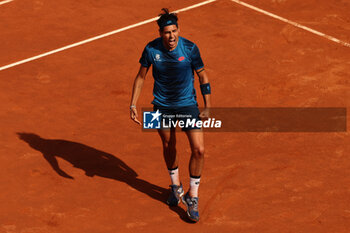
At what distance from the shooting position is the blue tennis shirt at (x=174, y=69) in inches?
384

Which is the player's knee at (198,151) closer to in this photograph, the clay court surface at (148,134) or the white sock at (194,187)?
the white sock at (194,187)

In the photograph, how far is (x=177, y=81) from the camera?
9.87m

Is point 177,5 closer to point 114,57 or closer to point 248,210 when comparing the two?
point 114,57

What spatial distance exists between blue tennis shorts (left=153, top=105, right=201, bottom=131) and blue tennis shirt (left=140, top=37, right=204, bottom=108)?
6 centimetres

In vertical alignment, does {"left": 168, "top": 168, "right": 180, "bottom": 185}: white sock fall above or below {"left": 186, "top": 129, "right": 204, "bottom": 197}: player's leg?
below

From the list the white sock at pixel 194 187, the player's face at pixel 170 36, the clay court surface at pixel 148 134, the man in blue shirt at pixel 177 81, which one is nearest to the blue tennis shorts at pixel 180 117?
the man in blue shirt at pixel 177 81

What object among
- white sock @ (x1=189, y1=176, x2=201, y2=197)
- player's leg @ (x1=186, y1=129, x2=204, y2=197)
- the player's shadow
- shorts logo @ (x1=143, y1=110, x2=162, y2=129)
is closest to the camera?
player's leg @ (x1=186, y1=129, x2=204, y2=197)

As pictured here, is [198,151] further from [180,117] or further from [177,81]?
[177,81]

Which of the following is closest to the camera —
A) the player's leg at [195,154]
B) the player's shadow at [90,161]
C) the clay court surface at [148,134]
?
the player's leg at [195,154]

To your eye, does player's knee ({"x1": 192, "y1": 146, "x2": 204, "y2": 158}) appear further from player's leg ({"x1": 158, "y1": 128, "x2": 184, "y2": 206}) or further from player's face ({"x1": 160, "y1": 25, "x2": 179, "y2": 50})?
player's face ({"x1": 160, "y1": 25, "x2": 179, "y2": 50})

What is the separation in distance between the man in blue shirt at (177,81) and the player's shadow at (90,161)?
115cm

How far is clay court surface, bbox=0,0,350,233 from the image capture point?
10492 millimetres

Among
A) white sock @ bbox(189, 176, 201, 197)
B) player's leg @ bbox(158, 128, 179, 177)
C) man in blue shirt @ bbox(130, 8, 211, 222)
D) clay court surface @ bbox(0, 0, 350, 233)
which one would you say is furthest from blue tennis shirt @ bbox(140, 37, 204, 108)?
clay court surface @ bbox(0, 0, 350, 233)

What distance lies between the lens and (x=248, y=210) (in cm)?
1048
